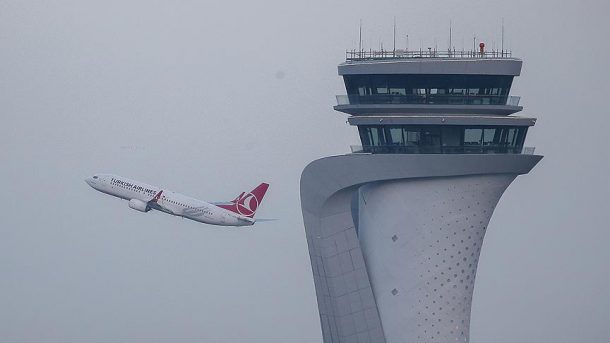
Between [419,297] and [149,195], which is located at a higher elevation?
[149,195]

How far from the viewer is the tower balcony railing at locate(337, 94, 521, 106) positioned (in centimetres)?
9612

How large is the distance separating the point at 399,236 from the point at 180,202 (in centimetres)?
4404

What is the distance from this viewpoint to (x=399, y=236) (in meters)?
99.1

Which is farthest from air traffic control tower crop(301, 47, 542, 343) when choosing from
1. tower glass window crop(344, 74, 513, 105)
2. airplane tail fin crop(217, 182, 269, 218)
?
airplane tail fin crop(217, 182, 269, 218)

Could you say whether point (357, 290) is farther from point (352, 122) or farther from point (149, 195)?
point (149, 195)

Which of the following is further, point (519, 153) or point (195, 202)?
point (195, 202)

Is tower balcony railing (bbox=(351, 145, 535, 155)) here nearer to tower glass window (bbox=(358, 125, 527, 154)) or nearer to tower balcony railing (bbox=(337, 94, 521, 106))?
tower glass window (bbox=(358, 125, 527, 154))

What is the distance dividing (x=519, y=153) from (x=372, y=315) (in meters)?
13.3

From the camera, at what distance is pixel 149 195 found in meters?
140

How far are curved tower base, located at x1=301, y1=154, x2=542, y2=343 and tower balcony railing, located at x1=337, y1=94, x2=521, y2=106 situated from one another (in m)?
3.03

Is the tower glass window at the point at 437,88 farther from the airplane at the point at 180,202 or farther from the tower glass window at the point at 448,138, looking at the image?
the airplane at the point at 180,202

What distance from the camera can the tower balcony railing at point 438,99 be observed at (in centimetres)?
9612

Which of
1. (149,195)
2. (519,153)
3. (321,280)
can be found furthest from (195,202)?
(519,153)

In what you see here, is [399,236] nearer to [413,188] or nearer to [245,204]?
[413,188]
